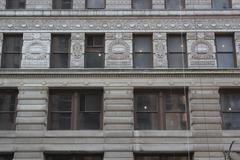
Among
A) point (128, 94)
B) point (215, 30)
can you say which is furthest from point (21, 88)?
point (215, 30)

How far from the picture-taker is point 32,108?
84.9ft

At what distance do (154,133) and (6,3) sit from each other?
11843 mm

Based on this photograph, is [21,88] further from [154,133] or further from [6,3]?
[154,133]

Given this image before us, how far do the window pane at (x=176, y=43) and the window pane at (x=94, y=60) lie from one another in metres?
3.99

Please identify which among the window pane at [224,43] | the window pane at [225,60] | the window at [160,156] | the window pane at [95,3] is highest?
the window pane at [95,3]

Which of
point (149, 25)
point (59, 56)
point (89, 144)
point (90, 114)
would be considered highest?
Answer: point (149, 25)

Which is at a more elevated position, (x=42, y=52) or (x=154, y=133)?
(x=42, y=52)

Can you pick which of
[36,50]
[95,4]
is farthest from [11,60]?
[95,4]

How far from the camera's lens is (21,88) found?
86.0 feet

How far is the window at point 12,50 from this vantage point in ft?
89.1

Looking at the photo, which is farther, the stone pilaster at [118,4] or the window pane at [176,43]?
the stone pilaster at [118,4]

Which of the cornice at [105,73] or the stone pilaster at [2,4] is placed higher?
the stone pilaster at [2,4]

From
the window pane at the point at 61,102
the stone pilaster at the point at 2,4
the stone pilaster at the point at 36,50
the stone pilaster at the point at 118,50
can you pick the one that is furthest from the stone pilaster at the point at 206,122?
the stone pilaster at the point at 2,4

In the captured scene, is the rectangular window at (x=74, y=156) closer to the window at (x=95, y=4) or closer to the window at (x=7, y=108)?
the window at (x=7, y=108)
